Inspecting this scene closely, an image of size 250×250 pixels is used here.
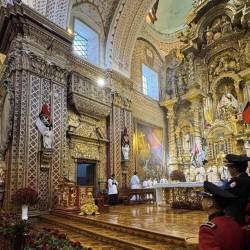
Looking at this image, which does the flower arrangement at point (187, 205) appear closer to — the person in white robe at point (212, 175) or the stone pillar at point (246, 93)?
the person in white robe at point (212, 175)

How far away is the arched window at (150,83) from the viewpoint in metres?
16.6

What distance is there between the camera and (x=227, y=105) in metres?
14.0

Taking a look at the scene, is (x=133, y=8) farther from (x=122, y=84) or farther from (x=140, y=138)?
(x=140, y=138)

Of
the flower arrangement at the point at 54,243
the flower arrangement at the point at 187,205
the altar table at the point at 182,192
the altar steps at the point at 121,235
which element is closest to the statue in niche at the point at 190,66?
the altar table at the point at 182,192

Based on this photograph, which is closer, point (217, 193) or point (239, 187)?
point (217, 193)

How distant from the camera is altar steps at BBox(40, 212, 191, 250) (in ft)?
14.2

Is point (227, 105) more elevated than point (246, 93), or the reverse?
point (246, 93)

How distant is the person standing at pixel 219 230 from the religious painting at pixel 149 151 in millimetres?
12006

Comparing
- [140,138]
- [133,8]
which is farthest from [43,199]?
[133,8]

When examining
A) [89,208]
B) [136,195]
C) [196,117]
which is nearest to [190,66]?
[196,117]

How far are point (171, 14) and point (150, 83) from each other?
5.36 metres

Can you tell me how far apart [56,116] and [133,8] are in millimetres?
7423

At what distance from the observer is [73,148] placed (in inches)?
424

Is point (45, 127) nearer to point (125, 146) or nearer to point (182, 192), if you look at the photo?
point (125, 146)
